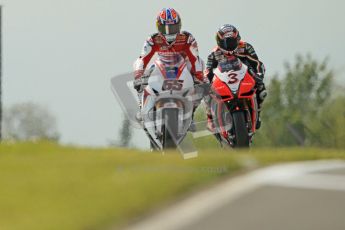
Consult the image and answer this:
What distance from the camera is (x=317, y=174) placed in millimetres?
8227

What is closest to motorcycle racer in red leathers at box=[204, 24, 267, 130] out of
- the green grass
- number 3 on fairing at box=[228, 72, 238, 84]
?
number 3 on fairing at box=[228, 72, 238, 84]

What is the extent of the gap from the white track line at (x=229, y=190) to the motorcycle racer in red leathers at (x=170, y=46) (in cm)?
660

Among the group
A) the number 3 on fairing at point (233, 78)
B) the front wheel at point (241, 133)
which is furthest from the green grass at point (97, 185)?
the number 3 on fairing at point (233, 78)

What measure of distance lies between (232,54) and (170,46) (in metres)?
1.56

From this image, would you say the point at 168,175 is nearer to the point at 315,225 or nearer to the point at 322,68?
the point at 315,225

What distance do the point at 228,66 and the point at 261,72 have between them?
760mm

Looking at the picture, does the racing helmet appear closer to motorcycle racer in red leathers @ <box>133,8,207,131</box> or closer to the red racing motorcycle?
motorcycle racer in red leathers @ <box>133,8,207,131</box>

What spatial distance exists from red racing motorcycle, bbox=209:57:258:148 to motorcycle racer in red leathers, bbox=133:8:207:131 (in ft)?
1.85

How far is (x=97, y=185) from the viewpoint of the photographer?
24.9 ft

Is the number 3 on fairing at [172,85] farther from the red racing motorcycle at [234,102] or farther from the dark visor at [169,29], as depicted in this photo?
the red racing motorcycle at [234,102]

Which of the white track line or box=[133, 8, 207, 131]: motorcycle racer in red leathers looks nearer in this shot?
the white track line

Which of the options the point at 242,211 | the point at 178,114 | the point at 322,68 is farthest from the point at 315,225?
the point at 322,68

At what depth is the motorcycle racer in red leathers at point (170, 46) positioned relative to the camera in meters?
15.0

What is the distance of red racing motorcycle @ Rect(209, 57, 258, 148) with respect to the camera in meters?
15.2
